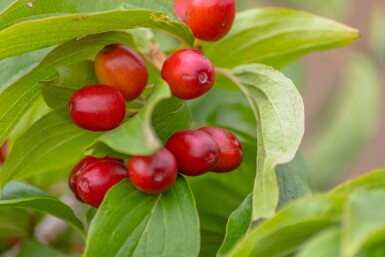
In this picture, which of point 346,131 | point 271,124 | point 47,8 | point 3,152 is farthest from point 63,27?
point 346,131

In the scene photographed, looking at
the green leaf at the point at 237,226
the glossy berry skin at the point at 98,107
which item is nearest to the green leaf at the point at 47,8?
→ the glossy berry skin at the point at 98,107

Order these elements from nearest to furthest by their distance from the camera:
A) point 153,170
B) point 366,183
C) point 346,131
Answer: point 366,183 < point 153,170 < point 346,131

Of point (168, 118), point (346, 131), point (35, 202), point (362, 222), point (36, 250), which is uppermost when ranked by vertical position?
point (362, 222)

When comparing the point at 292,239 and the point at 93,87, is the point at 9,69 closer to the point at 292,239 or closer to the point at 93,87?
the point at 93,87

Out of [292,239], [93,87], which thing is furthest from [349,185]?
[93,87]

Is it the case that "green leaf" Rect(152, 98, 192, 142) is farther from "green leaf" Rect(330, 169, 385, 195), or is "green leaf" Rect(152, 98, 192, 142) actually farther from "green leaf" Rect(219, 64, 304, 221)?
"green leaf" Rect(330, 169, 385, 195)

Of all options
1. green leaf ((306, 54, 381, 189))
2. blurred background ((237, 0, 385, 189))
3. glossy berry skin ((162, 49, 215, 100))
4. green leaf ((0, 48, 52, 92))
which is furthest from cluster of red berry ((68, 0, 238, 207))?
green leaf ((306, 54, 381, 189))

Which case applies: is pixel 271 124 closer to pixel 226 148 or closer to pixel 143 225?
pixel 226 148
